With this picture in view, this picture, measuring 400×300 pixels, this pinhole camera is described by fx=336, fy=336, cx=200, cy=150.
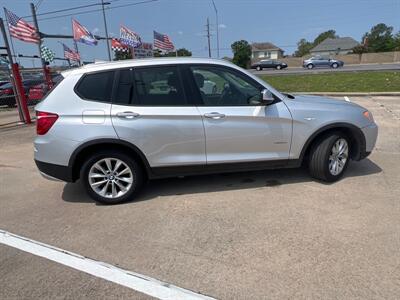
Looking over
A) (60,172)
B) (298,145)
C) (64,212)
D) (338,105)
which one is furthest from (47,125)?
(338,105)

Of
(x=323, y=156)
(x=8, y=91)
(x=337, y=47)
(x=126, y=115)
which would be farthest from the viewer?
(x=337, y=47)

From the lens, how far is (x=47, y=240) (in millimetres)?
3496

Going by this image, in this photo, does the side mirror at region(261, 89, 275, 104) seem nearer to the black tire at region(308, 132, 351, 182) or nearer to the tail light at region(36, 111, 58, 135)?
the black tire at region(308, 132, 351, 182)

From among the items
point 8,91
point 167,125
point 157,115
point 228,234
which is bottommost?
point 228,234

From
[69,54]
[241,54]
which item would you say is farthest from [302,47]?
[69,54]

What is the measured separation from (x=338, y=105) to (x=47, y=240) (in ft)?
12.9

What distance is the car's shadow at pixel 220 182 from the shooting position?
4559 millimetres

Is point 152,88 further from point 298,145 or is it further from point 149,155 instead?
point 298,145

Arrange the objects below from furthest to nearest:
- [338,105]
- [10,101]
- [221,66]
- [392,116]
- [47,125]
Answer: [10,101], [392,116], [338,105], [221,66], [47,125]

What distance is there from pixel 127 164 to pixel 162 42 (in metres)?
25.8

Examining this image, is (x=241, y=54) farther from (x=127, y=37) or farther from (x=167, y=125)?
(x=167, y=125)

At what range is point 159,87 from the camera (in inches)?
161

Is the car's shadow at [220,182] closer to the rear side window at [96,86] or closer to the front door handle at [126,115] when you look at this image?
the front door handle at [126,115]

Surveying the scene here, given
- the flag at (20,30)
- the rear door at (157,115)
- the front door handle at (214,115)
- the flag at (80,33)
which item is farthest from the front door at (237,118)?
the flag at (80,33)
